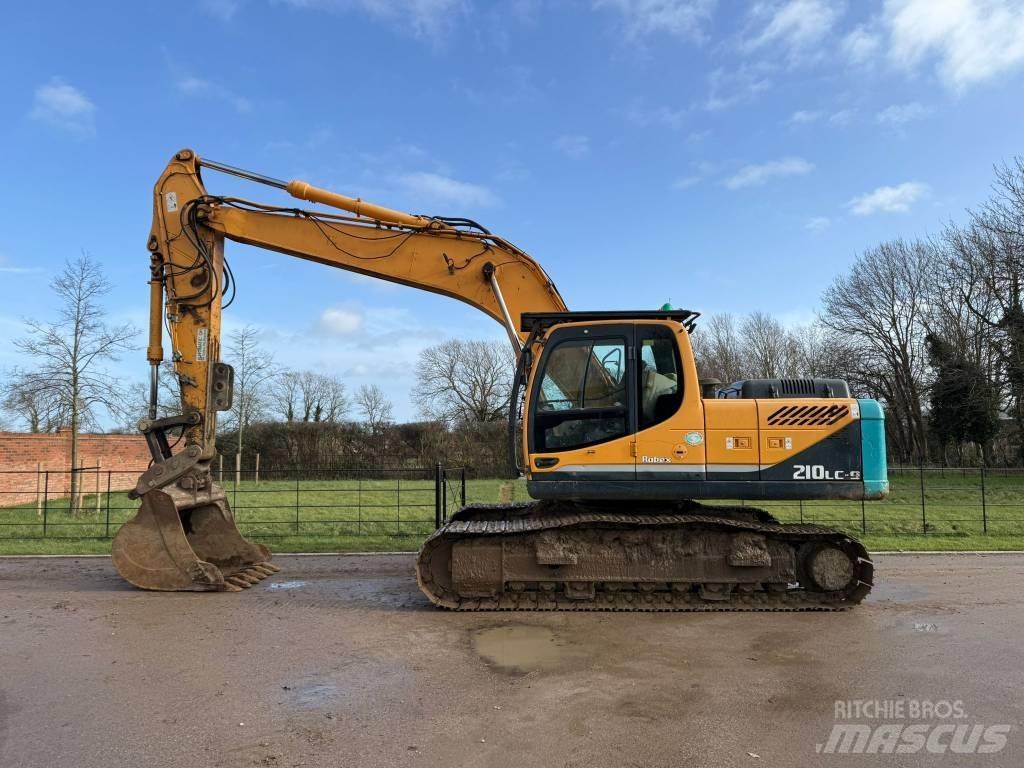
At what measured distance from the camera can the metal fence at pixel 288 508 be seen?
1271cm

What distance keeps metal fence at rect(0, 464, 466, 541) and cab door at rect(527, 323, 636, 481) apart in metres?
3.91

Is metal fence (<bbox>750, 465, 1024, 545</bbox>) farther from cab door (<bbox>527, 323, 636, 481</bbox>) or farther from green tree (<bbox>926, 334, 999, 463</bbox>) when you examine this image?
green tree (<bbox>926, 334, 999, 463</bbox>)

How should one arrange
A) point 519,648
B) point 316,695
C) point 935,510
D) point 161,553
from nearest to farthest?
point 316,695 < point 519,648 < point 161,553 < point 935,510

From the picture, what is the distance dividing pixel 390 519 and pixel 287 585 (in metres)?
6.10

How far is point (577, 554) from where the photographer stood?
6.78m

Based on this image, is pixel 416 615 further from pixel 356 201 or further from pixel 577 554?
pixel 356 201

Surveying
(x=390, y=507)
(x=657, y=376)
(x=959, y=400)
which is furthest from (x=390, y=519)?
(x=959, y=400)

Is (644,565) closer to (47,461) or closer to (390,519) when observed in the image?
(390,519)

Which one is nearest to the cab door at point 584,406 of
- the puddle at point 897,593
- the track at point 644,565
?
the track at point 644,565

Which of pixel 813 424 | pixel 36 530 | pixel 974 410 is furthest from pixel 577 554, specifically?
pixel 974 410

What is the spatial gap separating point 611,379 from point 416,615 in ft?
10.2

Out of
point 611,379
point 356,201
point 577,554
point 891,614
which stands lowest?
point 891,614

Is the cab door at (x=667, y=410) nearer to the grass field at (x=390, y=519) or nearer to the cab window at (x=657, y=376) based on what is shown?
the cab window at (x=657, y=376)

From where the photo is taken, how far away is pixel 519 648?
5.62 meters
